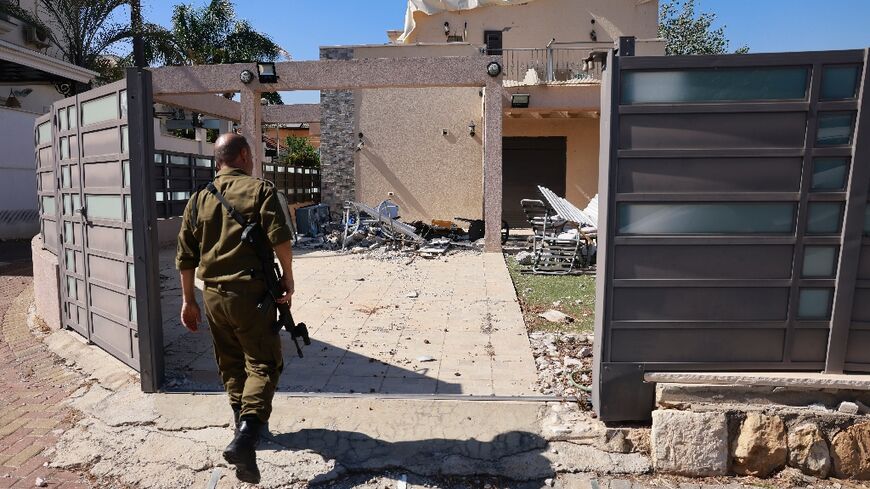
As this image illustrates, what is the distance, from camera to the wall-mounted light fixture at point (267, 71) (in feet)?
39.1

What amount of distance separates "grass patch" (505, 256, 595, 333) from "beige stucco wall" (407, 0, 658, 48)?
A: 38.0 ft

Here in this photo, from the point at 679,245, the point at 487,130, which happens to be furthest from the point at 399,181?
the point at 679,245


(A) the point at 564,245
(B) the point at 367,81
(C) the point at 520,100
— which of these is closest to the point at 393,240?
(B) the point at 367,81

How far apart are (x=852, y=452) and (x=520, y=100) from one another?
39.0ft

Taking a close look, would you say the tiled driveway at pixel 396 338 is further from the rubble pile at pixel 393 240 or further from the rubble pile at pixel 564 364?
the rubble pile at pixel 393 240

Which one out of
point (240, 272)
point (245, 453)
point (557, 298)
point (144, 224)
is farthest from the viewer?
point (557, 298)

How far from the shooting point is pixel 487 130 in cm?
1160

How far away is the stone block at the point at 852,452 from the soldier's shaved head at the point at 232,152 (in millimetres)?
3484

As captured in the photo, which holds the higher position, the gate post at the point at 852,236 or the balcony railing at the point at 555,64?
the balcony railing at the point at 555,64

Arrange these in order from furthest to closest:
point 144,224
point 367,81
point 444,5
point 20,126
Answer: point 444,5, point 20,126, point 367,81, point 144,224

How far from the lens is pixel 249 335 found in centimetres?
312

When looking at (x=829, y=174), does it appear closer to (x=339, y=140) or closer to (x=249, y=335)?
(x=249, y=335)

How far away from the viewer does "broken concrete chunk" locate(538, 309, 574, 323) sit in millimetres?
6285

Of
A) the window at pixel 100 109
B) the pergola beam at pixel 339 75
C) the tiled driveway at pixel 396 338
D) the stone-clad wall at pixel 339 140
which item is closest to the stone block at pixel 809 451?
the tiled driveway at pixel 396 338
